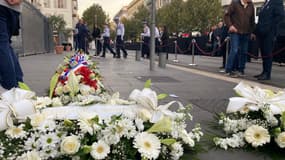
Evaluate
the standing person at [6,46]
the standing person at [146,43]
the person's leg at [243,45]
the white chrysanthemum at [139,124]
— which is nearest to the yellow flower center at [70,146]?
the white chrysanthemum at [139,124]

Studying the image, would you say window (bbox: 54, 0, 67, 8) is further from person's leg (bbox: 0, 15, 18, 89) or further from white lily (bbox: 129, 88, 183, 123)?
white lily (bbox: 129, 88, 183, 123)

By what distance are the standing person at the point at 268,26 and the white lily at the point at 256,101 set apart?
4.75m

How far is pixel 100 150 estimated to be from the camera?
1.83 metres

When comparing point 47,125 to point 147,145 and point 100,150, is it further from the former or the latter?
point 147,145

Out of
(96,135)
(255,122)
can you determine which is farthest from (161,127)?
(255,122)

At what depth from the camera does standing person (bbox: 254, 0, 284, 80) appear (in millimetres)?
7129

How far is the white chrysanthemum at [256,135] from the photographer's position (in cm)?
226

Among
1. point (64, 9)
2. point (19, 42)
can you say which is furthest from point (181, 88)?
point (64, 9)

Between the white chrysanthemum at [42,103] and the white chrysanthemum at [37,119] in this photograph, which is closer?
the white chrysanthemum at [37,119]

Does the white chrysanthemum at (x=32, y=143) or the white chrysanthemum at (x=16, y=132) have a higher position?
the white chrysanthemum at (x=16, y=132)

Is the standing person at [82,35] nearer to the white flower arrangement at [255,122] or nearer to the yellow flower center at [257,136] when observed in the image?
the white flower arrangement at [255,122]

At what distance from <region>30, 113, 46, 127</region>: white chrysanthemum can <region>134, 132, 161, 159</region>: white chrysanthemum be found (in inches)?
21.9

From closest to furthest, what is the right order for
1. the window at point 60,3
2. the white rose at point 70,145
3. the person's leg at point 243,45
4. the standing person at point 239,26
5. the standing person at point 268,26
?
the white rose at point 70,145 < the standing person at point 268,26 < the standing person at point 239,26 < the person's leg at point 243,45 < the window at point 60,3

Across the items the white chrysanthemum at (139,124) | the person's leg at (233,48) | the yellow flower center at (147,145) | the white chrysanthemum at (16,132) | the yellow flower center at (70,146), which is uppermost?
the person's leg at (233,48)
